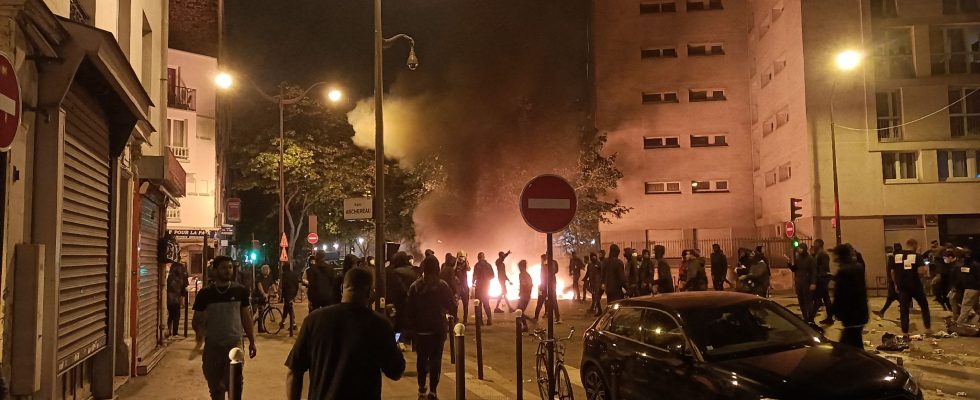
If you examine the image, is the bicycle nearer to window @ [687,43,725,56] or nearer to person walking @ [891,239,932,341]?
person walking @ [891,239,932,341]

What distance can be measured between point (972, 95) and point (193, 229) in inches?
1221

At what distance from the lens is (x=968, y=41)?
87.3ft

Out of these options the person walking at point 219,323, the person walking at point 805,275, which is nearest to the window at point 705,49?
the person walking at point 805,275

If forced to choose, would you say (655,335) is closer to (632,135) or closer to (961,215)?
(961,215)

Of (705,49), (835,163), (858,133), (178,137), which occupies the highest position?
(705,49)

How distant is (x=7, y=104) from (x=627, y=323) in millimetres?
4977

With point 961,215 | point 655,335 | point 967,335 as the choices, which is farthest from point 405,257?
point 961,215

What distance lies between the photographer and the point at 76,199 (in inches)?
260

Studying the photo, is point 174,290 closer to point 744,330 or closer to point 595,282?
point 595,282

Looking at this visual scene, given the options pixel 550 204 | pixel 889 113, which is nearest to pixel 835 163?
pixel 889 113

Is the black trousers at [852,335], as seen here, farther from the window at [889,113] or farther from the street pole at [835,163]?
the window at [889,113]

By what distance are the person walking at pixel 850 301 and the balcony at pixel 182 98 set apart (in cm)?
2655

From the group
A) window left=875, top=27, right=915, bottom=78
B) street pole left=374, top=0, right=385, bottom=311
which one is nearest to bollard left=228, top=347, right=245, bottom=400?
street pole left=374, top=0, right=385, bottom=311

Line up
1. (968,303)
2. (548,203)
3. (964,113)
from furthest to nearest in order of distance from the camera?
(964,113)
(968,303)
(548,203)
